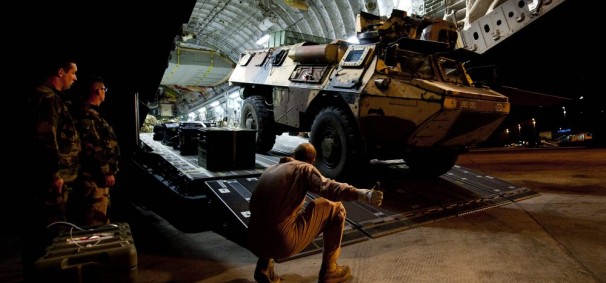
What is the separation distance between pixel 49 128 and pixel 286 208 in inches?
66.6

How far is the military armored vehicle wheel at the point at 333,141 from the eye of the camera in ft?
16.5

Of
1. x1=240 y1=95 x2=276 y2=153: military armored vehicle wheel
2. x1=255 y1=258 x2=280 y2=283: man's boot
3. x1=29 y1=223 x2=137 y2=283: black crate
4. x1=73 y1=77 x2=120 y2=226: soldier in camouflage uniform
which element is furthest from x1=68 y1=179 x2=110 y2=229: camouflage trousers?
x1=240 y1=95 x2=276 y2=153: military armored vehicle wheel

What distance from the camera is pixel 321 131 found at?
18.4 feet

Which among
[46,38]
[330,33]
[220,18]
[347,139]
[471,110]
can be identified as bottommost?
[347,139]

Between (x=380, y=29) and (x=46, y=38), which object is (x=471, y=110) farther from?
(x=46, y=38)

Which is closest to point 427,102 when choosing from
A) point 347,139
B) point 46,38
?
point 347,139

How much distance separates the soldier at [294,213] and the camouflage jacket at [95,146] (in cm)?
145

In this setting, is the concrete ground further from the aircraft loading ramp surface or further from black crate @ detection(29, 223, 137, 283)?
black crate @ detection(29, 223, 137, 283)

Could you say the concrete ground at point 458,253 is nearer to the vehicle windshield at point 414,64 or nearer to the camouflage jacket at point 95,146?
the camouflage jacket at point 95,146

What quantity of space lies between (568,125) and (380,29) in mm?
13394

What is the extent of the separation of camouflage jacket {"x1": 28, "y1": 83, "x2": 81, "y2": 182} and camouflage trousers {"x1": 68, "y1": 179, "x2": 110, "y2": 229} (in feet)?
1.01

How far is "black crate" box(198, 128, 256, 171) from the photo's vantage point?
16.9ft

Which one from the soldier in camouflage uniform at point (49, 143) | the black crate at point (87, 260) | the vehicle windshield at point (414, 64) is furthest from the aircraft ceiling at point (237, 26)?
the black crate at point (87, 260)

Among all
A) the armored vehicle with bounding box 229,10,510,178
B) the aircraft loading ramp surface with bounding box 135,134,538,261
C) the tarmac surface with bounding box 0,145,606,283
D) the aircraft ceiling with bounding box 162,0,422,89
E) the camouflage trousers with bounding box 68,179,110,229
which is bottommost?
the tarmac surface with bounding box 0,145,606,283
